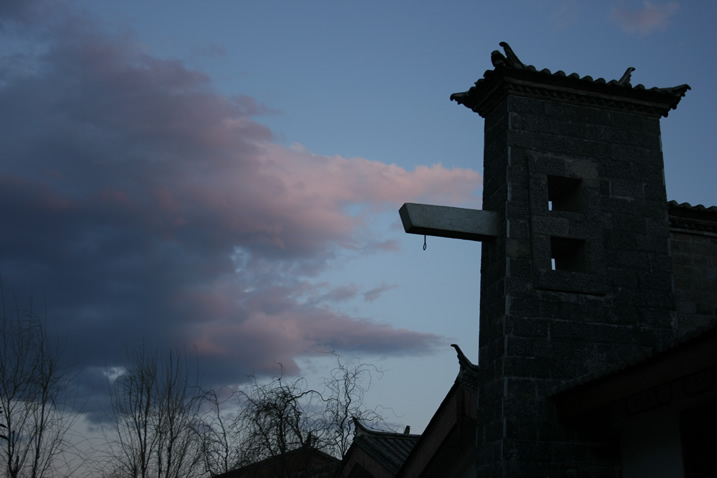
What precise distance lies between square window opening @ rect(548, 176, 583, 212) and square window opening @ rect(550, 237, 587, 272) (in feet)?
1.39

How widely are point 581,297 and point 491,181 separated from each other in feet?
5.85

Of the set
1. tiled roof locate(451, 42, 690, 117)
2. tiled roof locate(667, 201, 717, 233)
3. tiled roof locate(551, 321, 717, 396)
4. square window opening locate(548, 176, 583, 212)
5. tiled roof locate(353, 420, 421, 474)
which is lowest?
tiled roof locate(551, 321, 717, 396)

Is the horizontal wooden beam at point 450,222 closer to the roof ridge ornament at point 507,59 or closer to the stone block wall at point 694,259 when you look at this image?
the roof ridge ornament at point 507,59

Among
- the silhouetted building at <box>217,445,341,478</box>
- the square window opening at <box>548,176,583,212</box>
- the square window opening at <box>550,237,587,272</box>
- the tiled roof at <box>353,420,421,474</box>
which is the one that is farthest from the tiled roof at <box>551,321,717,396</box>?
the silhouetted building at <box>217,445,341,478</box>

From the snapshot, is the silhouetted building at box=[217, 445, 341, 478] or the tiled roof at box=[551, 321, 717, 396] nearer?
the tiled roof at box=[551, 321, 717, 396]

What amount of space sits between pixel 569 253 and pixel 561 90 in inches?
77.7

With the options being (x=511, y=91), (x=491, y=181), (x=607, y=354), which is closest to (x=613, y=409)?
(x=607, y=354)

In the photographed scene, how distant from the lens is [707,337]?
600cm

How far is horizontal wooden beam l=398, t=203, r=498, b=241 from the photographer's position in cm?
898

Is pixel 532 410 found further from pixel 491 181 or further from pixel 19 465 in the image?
pixel 19 465

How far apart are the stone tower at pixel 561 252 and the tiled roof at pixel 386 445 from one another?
383 centimetres

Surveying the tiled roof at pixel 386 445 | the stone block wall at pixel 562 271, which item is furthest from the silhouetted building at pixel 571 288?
the tiled roof at pixel 386 445

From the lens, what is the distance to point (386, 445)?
12984 millimetres

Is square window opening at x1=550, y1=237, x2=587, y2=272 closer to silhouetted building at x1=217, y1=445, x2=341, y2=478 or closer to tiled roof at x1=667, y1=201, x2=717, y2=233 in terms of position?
tiled roof at x1=667, y1=201, x2=717, y2=233
